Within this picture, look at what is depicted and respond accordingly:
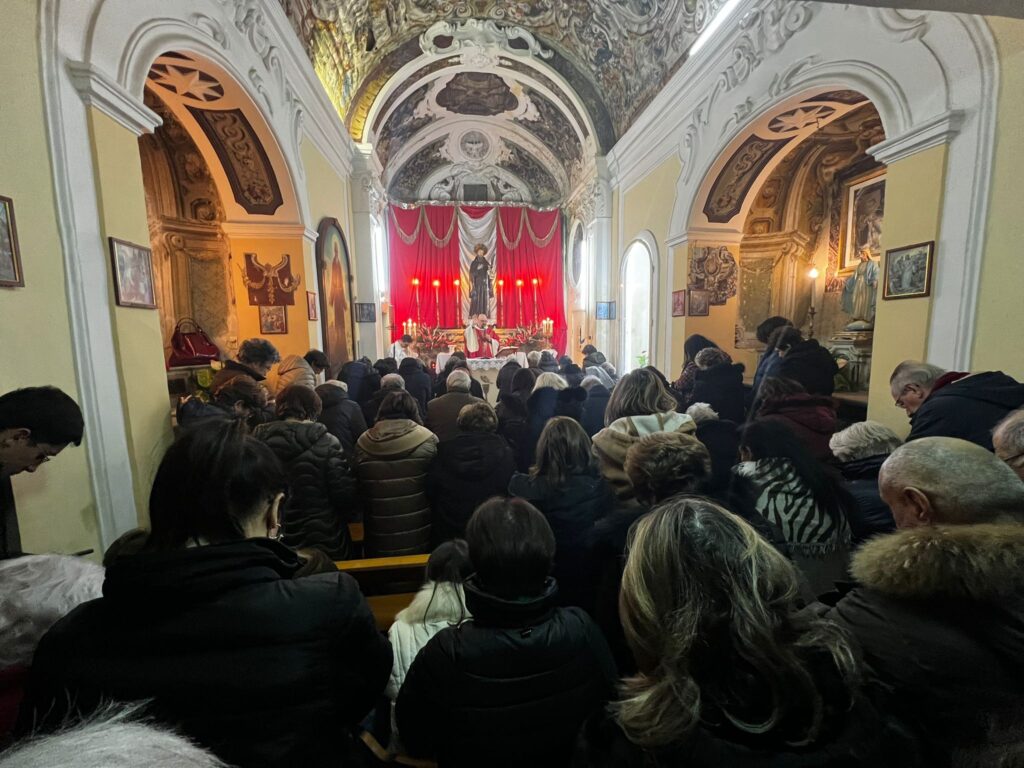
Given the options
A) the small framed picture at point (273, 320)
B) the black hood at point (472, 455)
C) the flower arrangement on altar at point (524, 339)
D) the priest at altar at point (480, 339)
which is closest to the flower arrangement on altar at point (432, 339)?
the priest at altar at point (480, 339)

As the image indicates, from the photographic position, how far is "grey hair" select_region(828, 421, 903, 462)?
2.25m

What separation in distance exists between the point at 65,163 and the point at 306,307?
3.54 meters

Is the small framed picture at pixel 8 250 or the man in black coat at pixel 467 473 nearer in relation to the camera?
the small framed picture at pixel 8 250

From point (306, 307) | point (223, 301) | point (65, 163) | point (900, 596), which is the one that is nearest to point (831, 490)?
point (900, 596)

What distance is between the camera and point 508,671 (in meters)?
1.11

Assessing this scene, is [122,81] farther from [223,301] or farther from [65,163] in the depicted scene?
[223,301]

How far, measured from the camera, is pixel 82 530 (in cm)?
246

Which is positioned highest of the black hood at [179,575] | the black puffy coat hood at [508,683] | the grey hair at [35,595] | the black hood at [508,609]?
the black hood at [179,575]

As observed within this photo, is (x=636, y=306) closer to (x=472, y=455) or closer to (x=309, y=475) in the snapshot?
(x=472, y=455)

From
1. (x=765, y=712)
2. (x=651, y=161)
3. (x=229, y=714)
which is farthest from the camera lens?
(x=651, y=161)

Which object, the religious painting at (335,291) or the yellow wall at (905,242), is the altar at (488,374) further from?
the yellow wall at (905,242)

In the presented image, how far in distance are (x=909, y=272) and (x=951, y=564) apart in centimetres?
363

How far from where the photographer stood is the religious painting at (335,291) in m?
6.77

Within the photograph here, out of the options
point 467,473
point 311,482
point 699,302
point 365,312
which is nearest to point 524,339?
point 365,312
